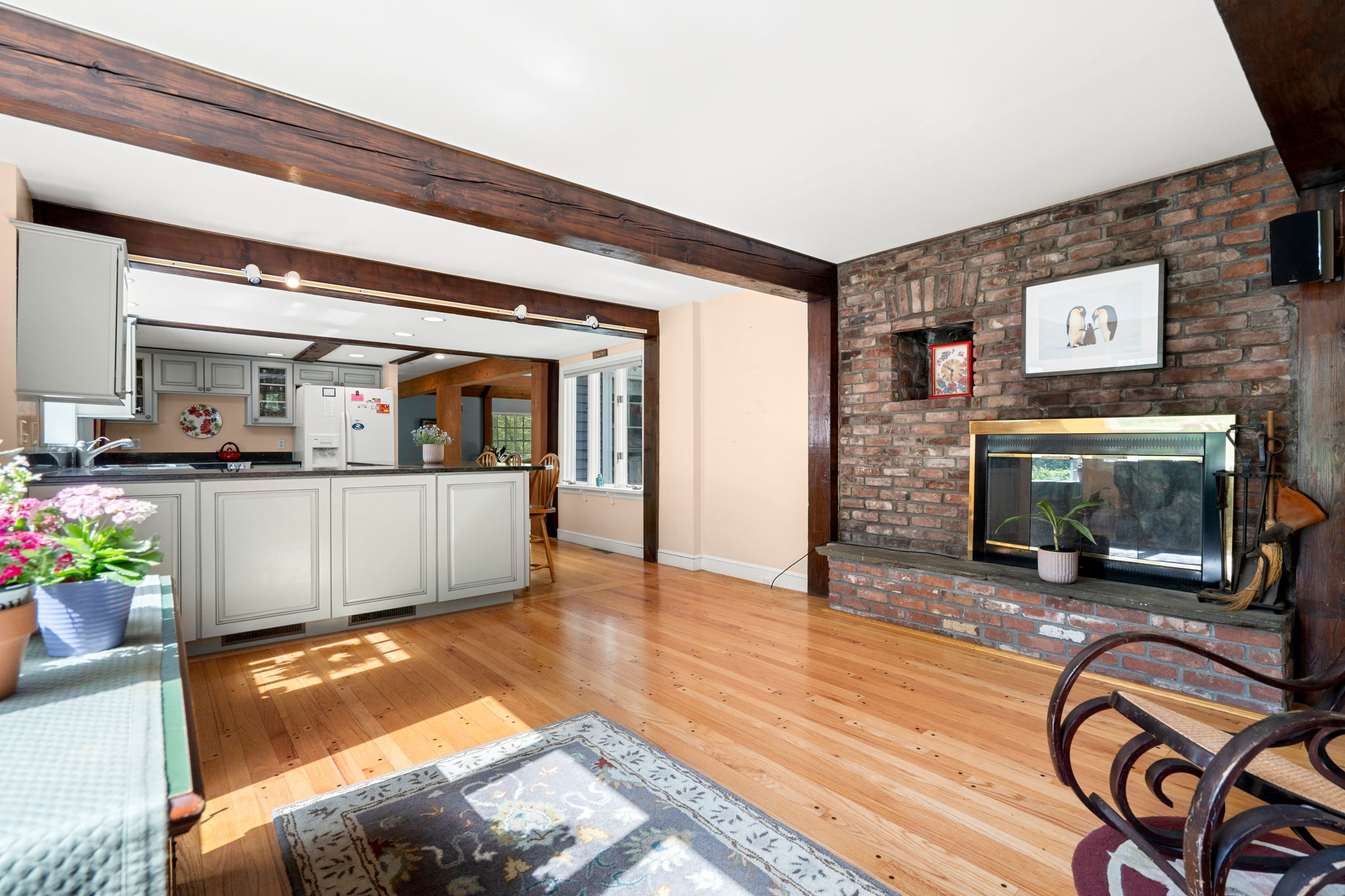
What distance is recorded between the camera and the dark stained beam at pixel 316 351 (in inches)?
268

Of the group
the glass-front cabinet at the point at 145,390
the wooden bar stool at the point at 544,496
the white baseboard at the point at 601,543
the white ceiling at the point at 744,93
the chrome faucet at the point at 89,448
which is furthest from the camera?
the glass-front cabinet at the point at 145,390

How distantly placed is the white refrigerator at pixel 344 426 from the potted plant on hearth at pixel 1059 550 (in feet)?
21.3

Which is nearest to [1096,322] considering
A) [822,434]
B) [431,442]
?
[822,434]

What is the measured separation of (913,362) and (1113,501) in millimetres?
1460

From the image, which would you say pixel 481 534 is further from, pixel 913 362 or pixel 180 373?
pixel 180 373

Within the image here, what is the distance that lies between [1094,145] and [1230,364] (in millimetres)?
1148

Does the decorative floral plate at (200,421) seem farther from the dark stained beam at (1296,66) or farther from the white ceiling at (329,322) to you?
the dark stained beam at (1296,66)

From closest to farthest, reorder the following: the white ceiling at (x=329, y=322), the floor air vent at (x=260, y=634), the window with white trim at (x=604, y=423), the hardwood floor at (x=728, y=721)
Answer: the hardwood floor at (x=728, y=721) < the floor air vent at (x=260, y=634) < the white ceiling at (x=329, y=322) < the window with white trim at (x=604, y=423)

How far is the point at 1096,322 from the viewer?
3.19 meters

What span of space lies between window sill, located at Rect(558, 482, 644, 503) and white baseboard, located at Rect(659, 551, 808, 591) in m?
0.68

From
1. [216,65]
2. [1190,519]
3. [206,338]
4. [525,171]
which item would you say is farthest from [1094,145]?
[206,338]

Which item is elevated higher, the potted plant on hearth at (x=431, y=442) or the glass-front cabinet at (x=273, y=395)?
the glass-front cabinet at (x=273, y=395)

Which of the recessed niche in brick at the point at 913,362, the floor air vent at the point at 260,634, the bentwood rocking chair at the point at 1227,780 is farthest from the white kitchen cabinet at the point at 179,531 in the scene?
the recessed niche in brick at the point at 913,362

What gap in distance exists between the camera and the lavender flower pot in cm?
117
